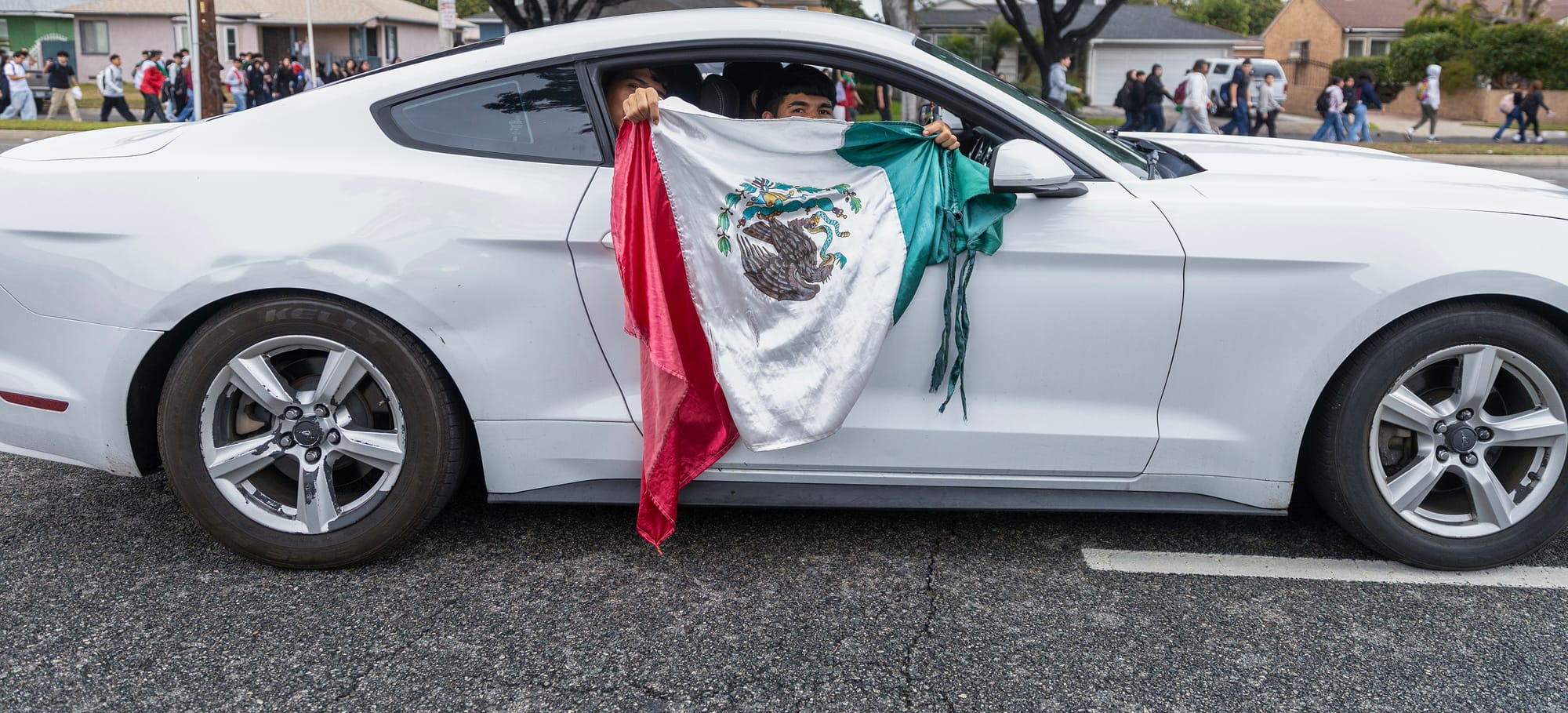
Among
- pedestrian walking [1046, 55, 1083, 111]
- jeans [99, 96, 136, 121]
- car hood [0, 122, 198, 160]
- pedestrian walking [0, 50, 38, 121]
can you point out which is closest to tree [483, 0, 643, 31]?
pedestrian walking [1046, 55, 1083, 111]

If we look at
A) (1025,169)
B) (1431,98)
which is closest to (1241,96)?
(1431,98)

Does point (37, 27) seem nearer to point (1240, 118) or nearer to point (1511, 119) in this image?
point (1240, 118)

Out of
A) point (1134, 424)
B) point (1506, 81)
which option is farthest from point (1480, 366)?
point (1506, 81)

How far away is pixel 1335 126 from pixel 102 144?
20.9m

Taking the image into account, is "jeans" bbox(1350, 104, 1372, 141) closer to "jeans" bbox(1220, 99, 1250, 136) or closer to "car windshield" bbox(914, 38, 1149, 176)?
"jeans" bbox(1220, 99, 1250, 136)

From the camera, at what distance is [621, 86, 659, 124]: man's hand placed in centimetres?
310

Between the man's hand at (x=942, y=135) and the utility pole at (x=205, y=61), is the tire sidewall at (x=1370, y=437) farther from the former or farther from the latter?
the utility pole at (x=205, y=61)

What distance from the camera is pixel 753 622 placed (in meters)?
3.02

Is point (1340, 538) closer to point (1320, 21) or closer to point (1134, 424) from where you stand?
point (1134, 424)

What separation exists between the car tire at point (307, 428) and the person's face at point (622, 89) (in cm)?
81

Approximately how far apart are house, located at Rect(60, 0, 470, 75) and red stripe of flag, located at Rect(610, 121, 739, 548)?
42.7 meters

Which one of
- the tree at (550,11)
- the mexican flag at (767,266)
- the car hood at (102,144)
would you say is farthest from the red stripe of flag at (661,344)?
the tree at (550,11)

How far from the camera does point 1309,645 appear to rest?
115 inches

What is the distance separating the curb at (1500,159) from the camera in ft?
57.8
